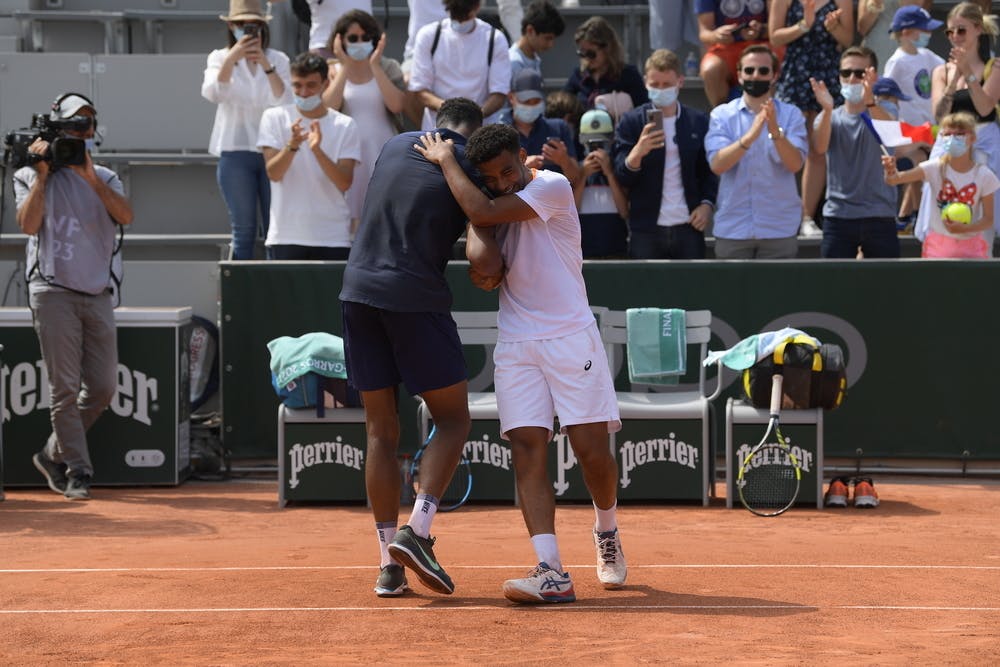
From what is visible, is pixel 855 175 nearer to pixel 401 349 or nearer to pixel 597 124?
pixel 597 124

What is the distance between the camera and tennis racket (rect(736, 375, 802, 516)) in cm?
984

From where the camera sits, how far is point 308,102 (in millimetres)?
11227

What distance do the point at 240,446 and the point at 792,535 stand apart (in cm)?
432

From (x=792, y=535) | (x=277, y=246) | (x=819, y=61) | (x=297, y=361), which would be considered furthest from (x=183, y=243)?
(x=792, y=535)

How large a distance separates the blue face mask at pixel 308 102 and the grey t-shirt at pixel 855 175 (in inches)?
152

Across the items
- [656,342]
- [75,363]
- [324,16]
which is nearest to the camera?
[75,363]

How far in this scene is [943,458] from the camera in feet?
35.9

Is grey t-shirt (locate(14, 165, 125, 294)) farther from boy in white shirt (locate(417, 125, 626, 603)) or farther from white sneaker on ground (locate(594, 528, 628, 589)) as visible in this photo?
white sneaker on ground (locate(594, 528, 628, 589))

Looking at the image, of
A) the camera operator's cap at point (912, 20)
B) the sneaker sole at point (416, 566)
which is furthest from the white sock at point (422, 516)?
the camera operator's cap at point (912, 20)

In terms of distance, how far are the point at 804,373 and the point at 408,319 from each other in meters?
4.08

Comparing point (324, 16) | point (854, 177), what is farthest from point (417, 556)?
point (324, 16)

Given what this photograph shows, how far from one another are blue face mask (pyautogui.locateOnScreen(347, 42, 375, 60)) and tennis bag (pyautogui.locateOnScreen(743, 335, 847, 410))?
4.23 m

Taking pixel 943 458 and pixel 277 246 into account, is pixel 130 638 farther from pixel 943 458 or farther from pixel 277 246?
pixel 943 458

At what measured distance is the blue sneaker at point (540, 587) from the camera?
646 centimetres
